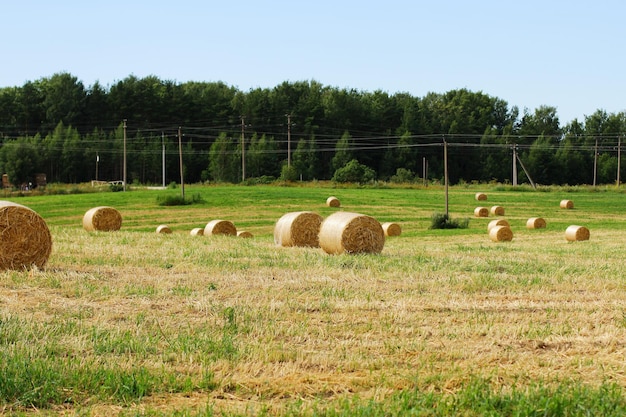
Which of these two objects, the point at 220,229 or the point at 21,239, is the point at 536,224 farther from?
the point at 21,239

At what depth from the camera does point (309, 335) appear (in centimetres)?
841

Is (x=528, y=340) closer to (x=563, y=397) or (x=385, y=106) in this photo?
(x=563, y=397)

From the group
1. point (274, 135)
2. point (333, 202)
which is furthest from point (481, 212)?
point (274, 135)

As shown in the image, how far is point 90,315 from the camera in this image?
9.18 meters

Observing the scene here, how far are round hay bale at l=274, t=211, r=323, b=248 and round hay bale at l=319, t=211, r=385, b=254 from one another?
2.90 m

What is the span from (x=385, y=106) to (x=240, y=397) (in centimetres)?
12088

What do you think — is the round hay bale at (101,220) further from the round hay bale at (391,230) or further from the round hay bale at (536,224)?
the round hay bale at (536,224)

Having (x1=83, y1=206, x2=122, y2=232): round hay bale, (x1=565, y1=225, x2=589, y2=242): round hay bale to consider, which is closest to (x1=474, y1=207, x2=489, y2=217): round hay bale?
(x1=565, y1=225, x2=589, y2=242): round hay bale

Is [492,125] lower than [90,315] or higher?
higher

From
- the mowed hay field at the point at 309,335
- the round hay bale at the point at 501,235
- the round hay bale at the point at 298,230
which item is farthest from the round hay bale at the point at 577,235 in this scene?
the mowed hay field at the point at 309,335

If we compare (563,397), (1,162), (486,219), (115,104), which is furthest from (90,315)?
(115,104)

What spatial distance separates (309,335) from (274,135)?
367 ft

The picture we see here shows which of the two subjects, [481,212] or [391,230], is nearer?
[391,230]

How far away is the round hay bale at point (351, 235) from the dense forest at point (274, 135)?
8156 cm
